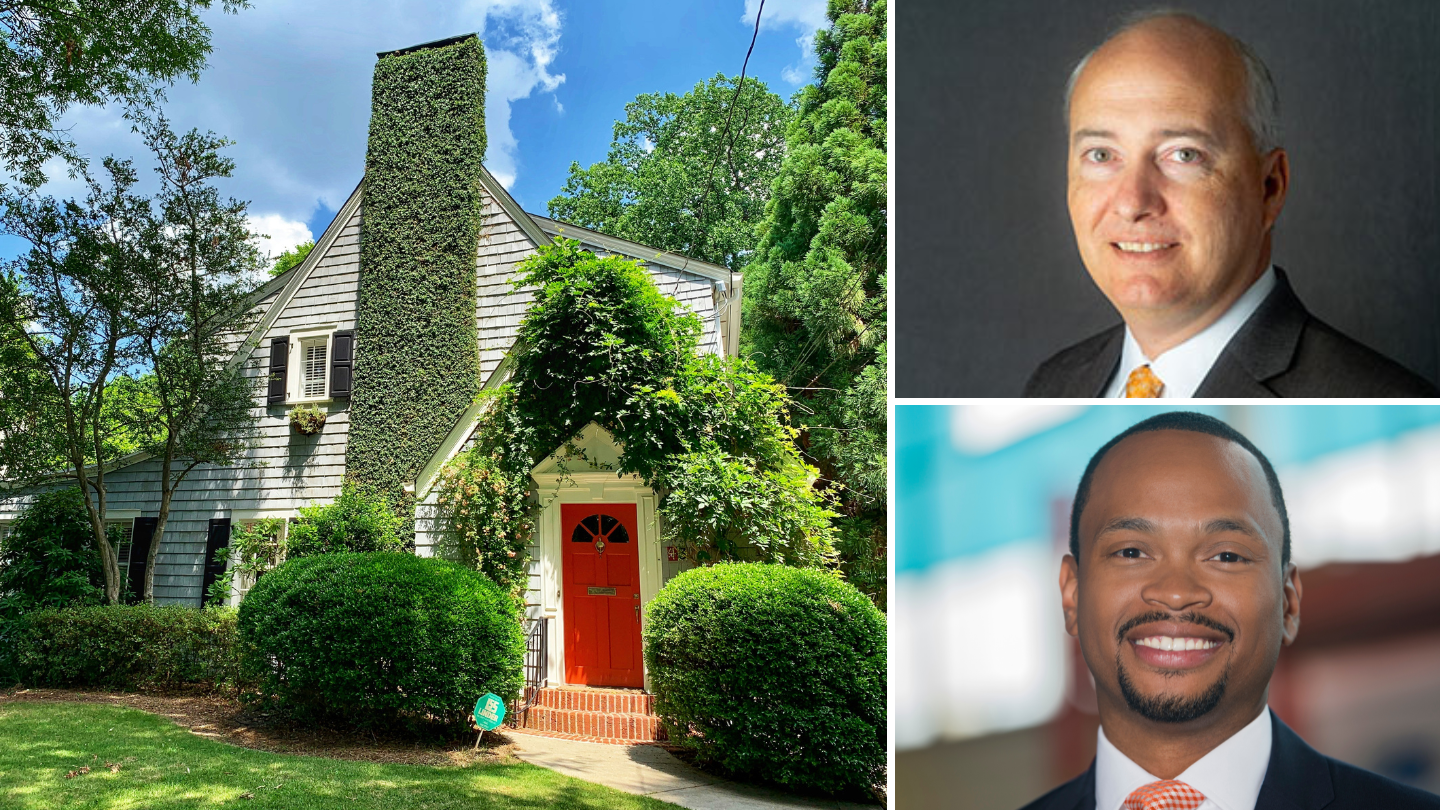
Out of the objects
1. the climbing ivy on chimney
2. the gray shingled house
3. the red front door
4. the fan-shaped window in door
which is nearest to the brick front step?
the red front door

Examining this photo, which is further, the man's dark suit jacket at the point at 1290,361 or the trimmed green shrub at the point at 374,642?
the trimmed green shrub at the point at 374,642

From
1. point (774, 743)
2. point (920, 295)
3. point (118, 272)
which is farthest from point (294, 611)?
point (920, 295)

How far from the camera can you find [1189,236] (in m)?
1.99

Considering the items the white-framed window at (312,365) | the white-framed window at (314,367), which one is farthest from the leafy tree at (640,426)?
the white-framed window at (314,367)

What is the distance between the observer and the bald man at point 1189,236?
2.00 metres

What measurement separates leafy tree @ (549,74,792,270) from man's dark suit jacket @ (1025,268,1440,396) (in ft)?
71.0

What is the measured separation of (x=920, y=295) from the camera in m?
2.16

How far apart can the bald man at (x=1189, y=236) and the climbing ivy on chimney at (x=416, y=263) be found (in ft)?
33.7

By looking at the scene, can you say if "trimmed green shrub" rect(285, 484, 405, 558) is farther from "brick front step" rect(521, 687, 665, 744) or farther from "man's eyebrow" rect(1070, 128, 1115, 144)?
"man's eyebrow" rect(1070, 128, 1115, 144)

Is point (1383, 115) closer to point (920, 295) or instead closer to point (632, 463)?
point (920, 295)

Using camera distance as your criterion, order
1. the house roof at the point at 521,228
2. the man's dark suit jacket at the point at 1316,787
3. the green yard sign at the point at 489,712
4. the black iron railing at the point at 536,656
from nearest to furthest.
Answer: the man's dark suit jacket at the point at 1316,787
the green yard sign at the point at 489,712
the black iron railing at the point at 536,656
the house roof at the point at 521,228

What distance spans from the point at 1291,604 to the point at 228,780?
6.57 m

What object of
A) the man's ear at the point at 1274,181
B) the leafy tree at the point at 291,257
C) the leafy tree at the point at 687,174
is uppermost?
the leafy tree at the point at 687,174

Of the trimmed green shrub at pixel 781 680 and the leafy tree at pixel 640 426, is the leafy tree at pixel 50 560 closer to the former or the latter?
the leafy tree at pixel 640 426
